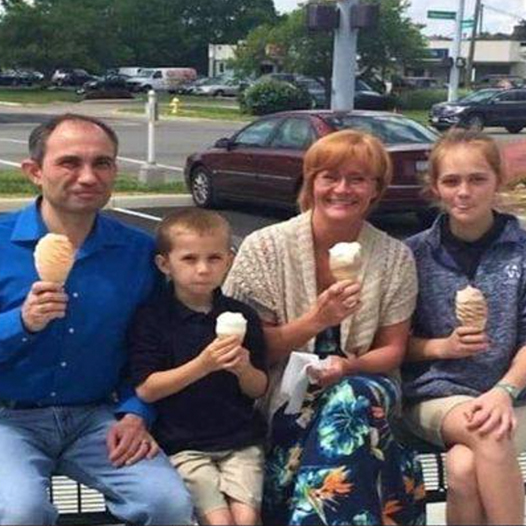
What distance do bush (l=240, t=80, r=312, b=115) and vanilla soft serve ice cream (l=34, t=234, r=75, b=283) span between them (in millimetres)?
35145

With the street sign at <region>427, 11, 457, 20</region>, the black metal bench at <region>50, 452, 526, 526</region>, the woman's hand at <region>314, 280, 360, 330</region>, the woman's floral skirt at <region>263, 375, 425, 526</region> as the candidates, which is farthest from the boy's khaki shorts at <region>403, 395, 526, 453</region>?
the street sign at <region>427, 11, 457, 20</region>

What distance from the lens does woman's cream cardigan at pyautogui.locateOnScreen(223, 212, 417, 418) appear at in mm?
3324

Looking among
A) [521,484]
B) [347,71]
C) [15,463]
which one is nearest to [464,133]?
[521,484]

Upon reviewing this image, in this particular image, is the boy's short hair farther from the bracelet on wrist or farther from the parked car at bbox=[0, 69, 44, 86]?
the parked car at bbox=[0, 69, 44, 86]

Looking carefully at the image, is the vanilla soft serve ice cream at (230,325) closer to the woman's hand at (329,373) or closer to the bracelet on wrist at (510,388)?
the woman's hand at (329,373)

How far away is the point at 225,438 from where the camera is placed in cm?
313

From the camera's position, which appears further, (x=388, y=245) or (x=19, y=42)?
(x=19, y=42)

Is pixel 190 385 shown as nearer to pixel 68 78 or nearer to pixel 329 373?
pixel 329 373

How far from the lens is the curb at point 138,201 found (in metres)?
13.0

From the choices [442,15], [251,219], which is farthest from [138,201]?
[442,15]

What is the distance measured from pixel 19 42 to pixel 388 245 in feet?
227

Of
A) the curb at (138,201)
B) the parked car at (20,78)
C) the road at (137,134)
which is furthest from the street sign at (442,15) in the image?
the parked car at (20,78)

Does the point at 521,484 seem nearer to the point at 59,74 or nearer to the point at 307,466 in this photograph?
the point at 307,466

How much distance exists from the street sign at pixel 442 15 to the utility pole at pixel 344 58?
60.6ft
